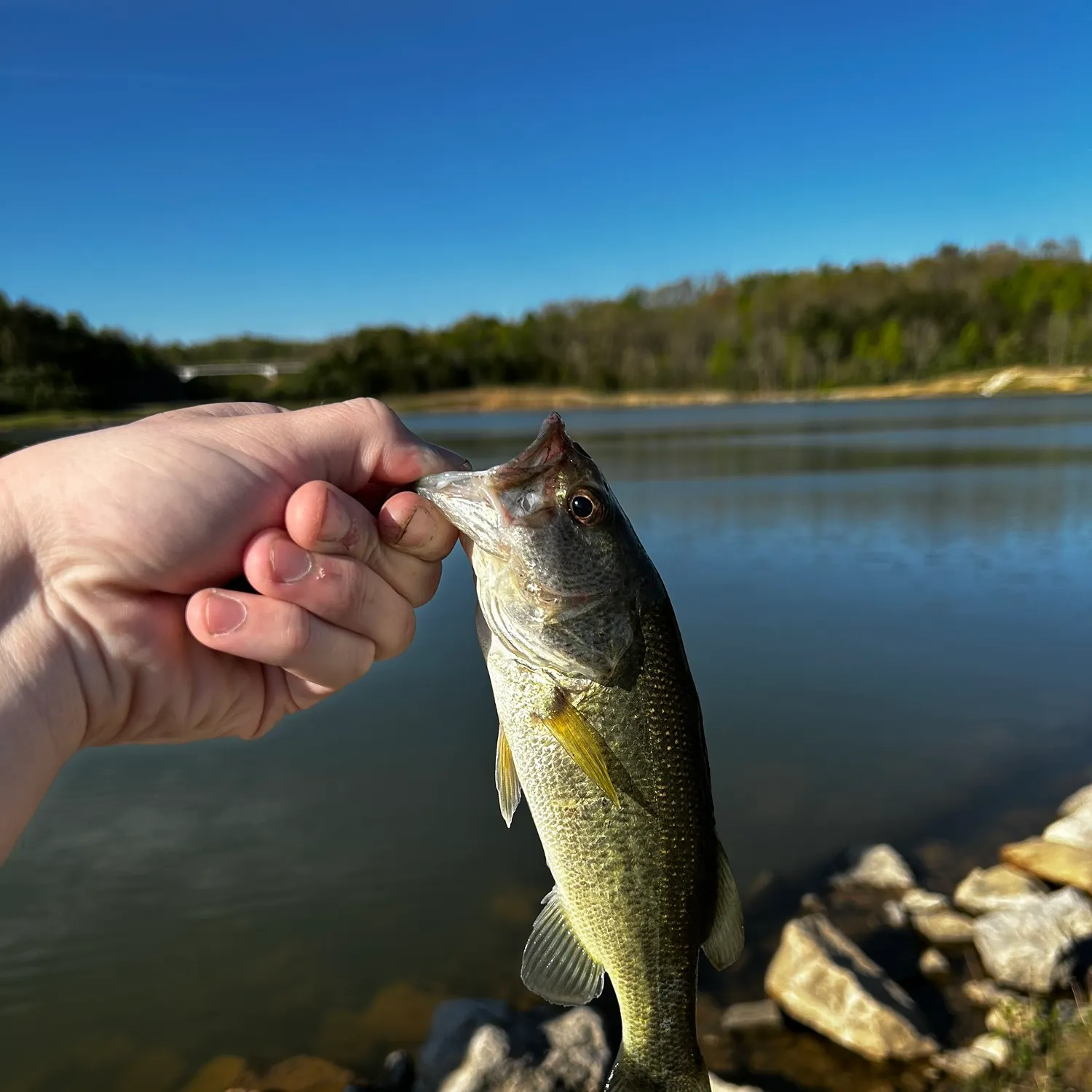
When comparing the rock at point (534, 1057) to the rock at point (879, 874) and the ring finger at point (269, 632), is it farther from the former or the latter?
the ring finger at point (269, 632)

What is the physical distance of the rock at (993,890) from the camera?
19.7 ft

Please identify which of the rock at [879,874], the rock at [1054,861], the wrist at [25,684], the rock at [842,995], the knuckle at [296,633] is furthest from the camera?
the rock at [879,874]

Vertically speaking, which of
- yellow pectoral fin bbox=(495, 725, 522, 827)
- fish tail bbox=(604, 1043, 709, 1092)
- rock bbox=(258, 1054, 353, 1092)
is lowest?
rock bbox=(258, 1054, 353, 1092)

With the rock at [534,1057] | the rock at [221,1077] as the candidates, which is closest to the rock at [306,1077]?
the rock at [221,1077]

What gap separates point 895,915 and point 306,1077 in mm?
4183

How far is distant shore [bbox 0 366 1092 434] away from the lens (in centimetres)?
8550

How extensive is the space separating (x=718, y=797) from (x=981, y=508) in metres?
16.8

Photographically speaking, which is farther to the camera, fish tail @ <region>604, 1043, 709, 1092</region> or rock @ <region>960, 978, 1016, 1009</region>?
rock @ <region>960, 978, 1016, 1009</region>

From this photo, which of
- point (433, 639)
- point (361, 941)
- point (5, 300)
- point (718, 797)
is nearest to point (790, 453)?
point (433, 639)

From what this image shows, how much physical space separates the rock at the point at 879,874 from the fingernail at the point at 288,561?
5.64 meters

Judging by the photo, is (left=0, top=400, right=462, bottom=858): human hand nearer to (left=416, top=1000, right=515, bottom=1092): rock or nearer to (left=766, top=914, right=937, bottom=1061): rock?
(left=416, top=1000, right=515, bottom=1092): rock

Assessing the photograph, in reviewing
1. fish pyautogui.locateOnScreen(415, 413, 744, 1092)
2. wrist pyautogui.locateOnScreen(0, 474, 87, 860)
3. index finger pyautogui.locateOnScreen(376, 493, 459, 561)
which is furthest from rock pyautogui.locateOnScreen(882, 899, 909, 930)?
wrist pyautogui.locateOnScreen(0, 474, 87, 860)

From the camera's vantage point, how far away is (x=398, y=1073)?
5070 mm

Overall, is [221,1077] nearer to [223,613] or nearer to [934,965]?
[223,613]
